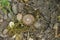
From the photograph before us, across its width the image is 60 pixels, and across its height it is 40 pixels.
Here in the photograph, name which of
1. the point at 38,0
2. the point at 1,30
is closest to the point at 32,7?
the point at 38,0

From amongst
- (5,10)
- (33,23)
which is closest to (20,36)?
(33,23)

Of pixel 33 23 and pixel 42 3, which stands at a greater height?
pixel 42 3

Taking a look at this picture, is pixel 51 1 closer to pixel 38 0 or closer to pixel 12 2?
pixel 38 0

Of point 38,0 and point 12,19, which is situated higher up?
point 38,0

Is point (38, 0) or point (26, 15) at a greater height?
point (38, 0)

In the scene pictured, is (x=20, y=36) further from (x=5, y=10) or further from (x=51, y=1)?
(x=51, y=1)

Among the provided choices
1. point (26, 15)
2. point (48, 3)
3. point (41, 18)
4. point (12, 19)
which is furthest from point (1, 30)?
point (48, 3)

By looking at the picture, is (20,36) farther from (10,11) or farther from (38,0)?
(38,0)

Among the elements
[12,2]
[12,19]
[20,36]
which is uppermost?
[12,2]
